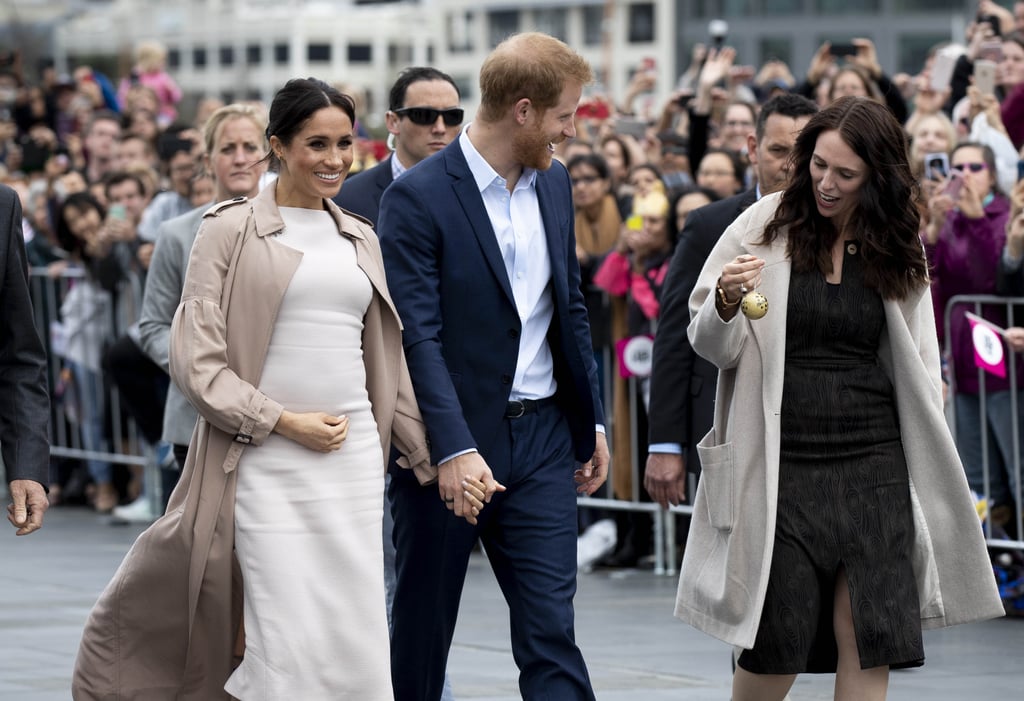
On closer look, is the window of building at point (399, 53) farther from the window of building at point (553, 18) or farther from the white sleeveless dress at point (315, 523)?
the white sleeveless dress at point (315, 523)

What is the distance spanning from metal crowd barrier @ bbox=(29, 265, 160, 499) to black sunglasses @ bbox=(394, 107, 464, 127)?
5.82 metres

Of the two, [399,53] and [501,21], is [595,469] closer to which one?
[501,21]

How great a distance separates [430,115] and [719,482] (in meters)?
1.88

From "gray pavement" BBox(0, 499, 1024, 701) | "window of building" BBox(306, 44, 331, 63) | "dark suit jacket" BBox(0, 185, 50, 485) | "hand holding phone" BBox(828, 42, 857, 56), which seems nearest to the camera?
"dark suit jacket" BBox(0, 185, 50, 485)

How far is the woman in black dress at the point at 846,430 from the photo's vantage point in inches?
217

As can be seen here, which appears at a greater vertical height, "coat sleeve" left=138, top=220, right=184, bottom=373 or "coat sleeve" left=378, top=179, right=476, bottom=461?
"coat sleeve" left=378, top=179, right=476, bottom=461

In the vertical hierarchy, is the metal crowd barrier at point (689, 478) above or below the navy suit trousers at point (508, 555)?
below

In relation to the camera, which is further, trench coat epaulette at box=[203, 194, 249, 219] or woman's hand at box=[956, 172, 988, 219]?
woman's hand at box=[956, 172, 988, 219]

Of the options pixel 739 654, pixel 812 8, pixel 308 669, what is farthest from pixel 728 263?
pixel 812 8

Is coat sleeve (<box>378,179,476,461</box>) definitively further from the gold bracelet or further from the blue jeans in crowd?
the blue jeans in crowd

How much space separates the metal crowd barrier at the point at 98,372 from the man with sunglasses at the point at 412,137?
5.76 m

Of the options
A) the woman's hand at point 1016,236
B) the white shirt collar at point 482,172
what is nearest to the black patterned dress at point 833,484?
the white shirt collar at point 482,172

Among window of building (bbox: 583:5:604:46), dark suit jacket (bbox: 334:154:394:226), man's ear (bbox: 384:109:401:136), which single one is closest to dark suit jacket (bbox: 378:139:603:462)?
dark suit jacket (bbox: 334:154:394:226)

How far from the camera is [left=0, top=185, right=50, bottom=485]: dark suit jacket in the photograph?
546cm
